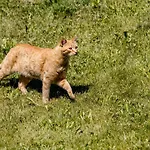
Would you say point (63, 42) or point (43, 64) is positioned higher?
point (63, 42)

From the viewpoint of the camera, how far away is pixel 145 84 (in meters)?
15.4

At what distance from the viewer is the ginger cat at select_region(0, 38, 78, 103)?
1410 centimetres

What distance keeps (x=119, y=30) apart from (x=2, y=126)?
607 centimetres

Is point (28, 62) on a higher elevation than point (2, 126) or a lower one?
higher

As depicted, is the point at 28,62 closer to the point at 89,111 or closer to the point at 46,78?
the point at 46,78

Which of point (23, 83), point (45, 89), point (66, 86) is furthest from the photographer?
point (23, 83)

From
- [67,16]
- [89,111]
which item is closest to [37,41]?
[67,16]

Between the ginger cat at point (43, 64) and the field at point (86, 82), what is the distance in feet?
1.22

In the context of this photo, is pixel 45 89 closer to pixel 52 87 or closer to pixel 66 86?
pixel 66 86

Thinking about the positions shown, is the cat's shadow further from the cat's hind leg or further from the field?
the cat's hind leg

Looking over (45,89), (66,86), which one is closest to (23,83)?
(45,89)

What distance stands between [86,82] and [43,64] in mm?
1638

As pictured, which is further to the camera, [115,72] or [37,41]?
[37,41]

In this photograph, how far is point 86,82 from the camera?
1554 centimetres
